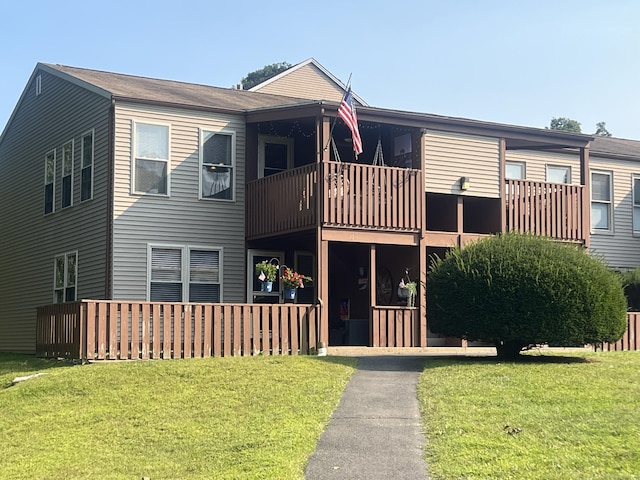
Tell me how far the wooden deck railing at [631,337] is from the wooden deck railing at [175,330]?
713cm

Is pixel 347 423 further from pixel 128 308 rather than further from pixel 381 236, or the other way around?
pixel 381 236

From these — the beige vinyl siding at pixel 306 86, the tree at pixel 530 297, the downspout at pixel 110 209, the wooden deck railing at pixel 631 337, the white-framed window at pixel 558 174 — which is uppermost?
the beige vinyl siding at pixel 306 86

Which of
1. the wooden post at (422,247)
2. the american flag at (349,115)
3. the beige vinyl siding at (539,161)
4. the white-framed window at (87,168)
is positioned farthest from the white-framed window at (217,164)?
the beige vinyl siding at (539,161)

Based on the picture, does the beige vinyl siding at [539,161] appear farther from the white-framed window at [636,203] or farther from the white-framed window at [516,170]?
the white-framed window at [636,203]

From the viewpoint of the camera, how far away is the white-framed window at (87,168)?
835 inches

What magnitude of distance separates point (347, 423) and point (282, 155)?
1226 centimetres

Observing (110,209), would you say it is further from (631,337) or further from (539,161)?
(539,161)

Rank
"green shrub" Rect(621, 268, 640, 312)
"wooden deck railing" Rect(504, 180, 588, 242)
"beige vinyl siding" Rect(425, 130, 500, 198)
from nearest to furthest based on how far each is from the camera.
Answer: "beige vinyl siding" Rect(425, 130, 500, 198) → "wooden deck railing" Rect(504, 180, 588, 242) → "green shrub" Rect(621, 268, 640, 312)

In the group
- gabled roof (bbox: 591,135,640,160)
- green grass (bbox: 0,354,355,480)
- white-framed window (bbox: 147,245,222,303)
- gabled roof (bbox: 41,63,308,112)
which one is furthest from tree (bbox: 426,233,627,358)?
gabled roof (bbox: 591,135,640,160)

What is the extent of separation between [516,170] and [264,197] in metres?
8.74

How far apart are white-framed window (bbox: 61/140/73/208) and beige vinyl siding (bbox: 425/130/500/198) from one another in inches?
362

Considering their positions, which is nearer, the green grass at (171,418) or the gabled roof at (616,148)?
the green grass at (171,418)

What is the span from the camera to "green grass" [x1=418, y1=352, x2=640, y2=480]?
8.37 metres

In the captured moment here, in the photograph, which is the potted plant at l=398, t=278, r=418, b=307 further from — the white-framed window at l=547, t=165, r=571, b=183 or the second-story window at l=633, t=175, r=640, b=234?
the second-story window at l=633, t=175, r=640, b=234
